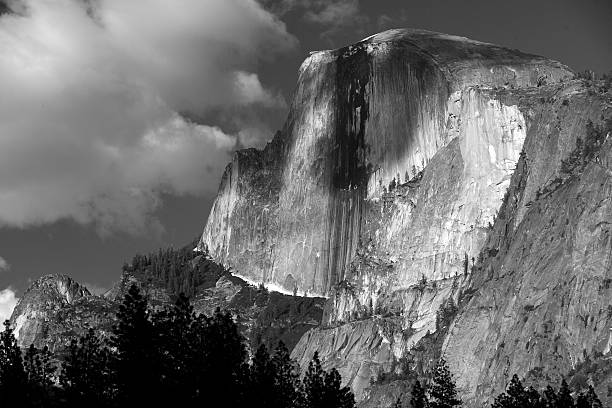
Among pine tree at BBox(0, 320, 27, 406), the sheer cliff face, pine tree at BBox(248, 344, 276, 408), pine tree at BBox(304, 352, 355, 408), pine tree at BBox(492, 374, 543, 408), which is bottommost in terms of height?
pine tree at BBox(0, 320, 27, 406)

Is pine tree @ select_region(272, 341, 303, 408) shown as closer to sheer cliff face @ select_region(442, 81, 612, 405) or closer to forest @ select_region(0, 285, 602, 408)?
forest @ select_region(0, 285, 602, 408)

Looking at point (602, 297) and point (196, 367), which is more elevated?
point (602, 297)

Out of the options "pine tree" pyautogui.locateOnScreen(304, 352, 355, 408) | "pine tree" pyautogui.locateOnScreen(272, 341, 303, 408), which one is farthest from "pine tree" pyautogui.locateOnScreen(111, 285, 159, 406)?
"pine tree" pyautogui.locateOnScreen(304, 352, 355, 408)

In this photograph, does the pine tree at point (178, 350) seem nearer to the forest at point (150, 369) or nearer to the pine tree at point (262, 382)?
the forest at point (150, 369)

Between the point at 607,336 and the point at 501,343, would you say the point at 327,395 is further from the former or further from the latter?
the point at 501,343

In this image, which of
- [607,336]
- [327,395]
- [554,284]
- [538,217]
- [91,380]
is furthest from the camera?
[538,217]

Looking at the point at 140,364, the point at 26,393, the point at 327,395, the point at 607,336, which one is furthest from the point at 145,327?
the point at 607,336

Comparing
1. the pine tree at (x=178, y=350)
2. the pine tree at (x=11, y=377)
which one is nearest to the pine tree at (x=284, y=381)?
the pine tree at (x=178, y=350)
